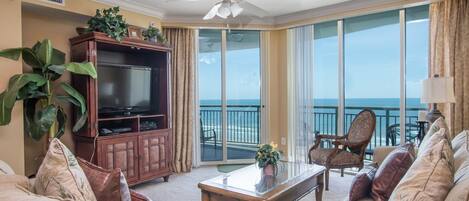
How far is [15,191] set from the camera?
44.6 inches

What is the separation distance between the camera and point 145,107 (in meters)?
4.32

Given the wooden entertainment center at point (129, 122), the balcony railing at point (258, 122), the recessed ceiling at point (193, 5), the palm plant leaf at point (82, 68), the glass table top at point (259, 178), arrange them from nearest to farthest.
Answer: the glass table top at point (259, 178), the palm plant leaf at point (82, 68), the wooden entertainment center at point (129, 122), the recessed ceiling at point (193, 5), the balcony railing at point (258, 122)

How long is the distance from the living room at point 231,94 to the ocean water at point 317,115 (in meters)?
0.03

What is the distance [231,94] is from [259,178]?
2.80m

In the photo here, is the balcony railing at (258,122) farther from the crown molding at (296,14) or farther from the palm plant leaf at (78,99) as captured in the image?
the palm plant leaf at (78,99)

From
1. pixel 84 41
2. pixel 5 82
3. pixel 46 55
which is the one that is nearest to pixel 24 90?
pixel 5 82

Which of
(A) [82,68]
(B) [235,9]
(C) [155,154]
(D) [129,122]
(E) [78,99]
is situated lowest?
(C) [155,154]

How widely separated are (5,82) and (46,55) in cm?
45

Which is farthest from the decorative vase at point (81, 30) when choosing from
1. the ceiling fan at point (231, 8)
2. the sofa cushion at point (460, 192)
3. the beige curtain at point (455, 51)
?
the beige curtain at point (455, 51)

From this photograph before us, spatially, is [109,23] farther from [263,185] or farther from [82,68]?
[263,185]

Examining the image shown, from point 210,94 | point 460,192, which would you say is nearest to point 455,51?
point 460,192

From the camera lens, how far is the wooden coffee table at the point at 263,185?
7.50 feet

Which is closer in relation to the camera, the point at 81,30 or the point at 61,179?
the point at 61,179

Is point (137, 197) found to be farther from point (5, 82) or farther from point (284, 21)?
point (284, 21)
